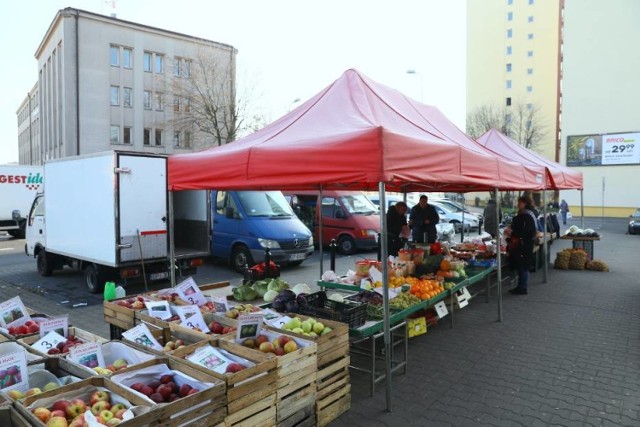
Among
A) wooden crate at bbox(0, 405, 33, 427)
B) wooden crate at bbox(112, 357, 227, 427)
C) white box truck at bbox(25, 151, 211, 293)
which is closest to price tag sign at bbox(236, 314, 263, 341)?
wooden crate at bbox(112, 357, 227, 427)

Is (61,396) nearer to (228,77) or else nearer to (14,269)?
(14,269)

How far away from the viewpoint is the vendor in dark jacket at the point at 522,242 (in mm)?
8516

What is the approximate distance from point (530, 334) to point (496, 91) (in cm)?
6065

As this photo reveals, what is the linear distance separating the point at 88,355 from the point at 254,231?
299 inches

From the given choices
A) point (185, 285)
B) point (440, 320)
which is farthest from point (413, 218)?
point (185, 285)

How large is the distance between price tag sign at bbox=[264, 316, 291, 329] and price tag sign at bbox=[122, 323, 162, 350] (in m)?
0.96

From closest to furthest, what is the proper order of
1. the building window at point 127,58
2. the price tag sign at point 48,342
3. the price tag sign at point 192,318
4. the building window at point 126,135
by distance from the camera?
the price tag sign at point 48,342
the price tag sign at point 192,318
the building window at point 127,58
the building window at point 126,135

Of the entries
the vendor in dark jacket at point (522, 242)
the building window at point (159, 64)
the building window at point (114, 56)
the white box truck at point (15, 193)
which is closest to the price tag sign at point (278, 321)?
the vendor in dark jacket at point (522, 242)

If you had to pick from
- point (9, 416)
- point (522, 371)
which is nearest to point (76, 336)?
point (9, 416)

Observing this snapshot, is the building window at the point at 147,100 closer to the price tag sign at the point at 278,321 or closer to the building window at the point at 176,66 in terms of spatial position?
the building window at the point at 176,66

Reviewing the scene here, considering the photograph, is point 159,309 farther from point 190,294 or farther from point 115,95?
point 115,95

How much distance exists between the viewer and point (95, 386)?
2.76m

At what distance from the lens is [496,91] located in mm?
60469

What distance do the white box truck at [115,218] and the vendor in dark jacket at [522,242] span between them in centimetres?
625
